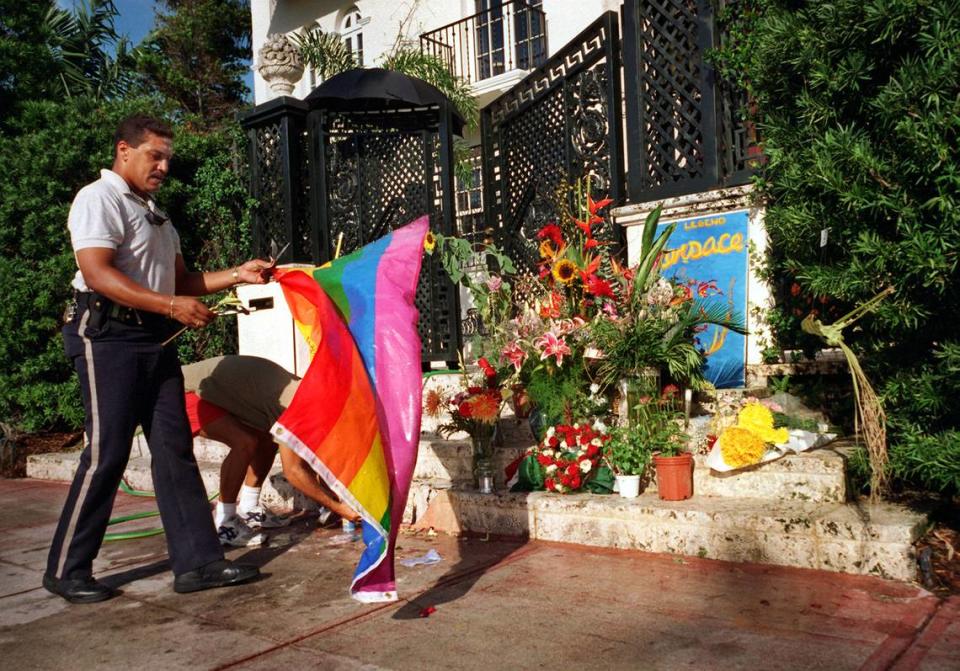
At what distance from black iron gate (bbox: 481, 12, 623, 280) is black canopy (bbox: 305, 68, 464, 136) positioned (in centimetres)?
57

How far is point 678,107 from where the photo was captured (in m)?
6.38

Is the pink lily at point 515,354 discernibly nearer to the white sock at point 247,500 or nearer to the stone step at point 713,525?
the stone step at point 713,525

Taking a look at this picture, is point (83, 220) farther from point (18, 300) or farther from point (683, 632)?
point (18, 300)

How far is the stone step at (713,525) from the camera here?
141 inches

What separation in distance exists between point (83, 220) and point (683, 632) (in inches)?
124

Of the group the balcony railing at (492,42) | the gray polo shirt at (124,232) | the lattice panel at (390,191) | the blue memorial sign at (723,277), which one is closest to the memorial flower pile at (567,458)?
the blue memorial sign at (723,277)

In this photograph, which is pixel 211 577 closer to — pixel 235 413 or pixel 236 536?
pixel 236 536

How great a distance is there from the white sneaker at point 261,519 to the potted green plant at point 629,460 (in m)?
2.18

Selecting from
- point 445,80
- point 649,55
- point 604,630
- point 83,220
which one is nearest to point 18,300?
point 83,220

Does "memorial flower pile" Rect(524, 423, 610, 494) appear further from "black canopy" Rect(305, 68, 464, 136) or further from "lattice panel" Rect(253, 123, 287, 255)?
"lattice panel" Rect(253, 123, 287, 255)

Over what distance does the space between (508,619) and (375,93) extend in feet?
18.7

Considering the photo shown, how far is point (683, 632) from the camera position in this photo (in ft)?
10.00

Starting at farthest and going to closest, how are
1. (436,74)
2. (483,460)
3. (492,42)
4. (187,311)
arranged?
(492,42) → (436,74) → (483,460) → (187,311)

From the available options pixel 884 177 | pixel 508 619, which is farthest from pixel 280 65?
pixel 508 619
